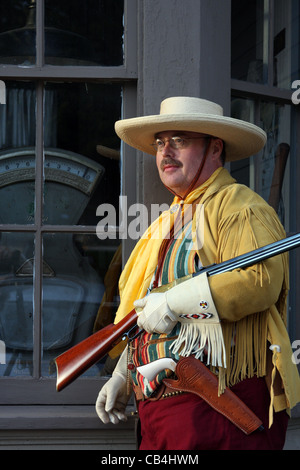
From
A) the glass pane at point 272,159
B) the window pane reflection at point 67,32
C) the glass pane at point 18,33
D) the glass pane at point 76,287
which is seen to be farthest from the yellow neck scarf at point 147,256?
the glass pane at point 18,33

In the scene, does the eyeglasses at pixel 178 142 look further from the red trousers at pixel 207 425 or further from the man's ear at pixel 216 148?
the red trousers at pixel 207 425

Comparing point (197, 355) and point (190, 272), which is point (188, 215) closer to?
point (190, 272)

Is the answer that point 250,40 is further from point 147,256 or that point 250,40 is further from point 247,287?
point 247,287

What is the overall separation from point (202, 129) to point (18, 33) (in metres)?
1.27

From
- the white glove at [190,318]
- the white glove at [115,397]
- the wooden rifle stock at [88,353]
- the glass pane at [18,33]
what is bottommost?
the white glove at [115,397]

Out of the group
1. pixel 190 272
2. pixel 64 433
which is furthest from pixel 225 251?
pixel 64 433

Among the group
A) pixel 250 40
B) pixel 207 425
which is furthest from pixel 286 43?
pixel 207 425

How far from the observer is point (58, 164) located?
360cm

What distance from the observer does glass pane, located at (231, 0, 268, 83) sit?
12.4 ft

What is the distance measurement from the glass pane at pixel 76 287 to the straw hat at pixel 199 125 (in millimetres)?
682

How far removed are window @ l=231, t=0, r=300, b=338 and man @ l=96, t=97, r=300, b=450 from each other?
71 centimetres

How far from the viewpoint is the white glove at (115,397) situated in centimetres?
310

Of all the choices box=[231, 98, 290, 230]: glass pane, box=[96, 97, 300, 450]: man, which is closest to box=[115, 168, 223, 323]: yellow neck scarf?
box=[96, 97, 300, 450]: man

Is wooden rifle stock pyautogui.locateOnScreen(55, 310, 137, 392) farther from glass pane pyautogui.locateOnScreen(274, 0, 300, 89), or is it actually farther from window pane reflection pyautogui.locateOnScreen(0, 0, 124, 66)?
glass pane pyautogui.locateOnScreen(274, 0, 300, 89)
